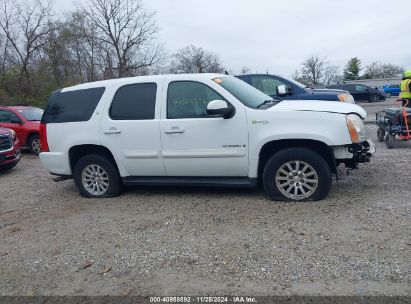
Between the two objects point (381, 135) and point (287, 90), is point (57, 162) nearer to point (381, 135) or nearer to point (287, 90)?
point (287, 90)

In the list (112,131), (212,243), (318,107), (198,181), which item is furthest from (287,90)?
(212,243)

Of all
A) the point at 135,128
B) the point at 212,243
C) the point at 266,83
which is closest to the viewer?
the point at 212,243

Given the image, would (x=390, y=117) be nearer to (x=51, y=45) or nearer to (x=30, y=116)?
(x=30, y=116)

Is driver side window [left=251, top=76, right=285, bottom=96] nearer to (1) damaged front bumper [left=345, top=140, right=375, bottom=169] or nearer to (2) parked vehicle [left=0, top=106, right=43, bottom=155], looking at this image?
(1) damaged front bumper [left=345, top=140, right=375, bottom=169]

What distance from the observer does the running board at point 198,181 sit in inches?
201

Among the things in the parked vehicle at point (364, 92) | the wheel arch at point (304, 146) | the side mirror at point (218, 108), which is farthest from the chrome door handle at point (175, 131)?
the parked vehicle at point (364, 92)

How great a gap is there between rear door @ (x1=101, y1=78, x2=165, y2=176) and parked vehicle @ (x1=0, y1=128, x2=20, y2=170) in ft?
14.3

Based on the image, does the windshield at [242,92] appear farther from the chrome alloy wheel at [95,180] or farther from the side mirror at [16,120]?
→ the side mirror at [16,120]

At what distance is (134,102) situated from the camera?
18.2 feet

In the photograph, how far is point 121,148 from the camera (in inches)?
220

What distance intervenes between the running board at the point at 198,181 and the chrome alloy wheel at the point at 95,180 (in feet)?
1.30

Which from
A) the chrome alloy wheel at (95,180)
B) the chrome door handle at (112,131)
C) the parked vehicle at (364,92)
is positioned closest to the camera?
the chrome door handle at (112,131)

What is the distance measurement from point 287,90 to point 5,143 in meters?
6.77

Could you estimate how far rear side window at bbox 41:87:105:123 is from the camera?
19.0 ft
